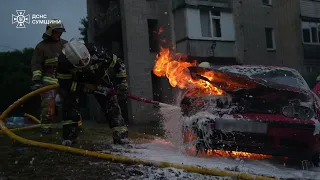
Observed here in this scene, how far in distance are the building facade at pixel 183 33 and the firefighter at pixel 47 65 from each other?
405 inches

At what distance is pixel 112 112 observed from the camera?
546 centimetres

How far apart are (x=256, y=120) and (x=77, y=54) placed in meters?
2.23

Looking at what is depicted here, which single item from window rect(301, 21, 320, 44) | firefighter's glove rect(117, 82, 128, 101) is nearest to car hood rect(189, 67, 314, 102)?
firefighter's glove rect(117, 82, 128, 101)

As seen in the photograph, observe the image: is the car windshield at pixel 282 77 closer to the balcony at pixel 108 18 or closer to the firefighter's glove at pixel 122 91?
the firefighter's glove at pixel 122 91

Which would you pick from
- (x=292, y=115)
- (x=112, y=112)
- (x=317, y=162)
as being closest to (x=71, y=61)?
(x=112, y=112)

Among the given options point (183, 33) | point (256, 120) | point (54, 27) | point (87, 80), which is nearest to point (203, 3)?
point (183, 33)

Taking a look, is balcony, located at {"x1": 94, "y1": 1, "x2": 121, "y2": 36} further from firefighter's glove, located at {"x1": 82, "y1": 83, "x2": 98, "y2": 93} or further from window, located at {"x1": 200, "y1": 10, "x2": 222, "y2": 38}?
firefighter's glove, located at {"x1": 82, "y1": 83, "x2": 98, "y2": 93}

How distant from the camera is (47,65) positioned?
668 cm

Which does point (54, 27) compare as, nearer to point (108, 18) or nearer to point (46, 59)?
point (46, 59)

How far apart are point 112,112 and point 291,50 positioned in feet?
68.5

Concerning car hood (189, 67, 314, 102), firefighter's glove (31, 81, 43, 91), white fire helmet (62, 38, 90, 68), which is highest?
white fire helmet (62, 38, 90, 68)

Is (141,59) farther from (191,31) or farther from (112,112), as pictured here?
(112,112)

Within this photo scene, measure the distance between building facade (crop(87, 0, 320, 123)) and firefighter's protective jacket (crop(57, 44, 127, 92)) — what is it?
11293 millimetres

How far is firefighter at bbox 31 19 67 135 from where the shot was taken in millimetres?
6391
